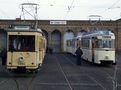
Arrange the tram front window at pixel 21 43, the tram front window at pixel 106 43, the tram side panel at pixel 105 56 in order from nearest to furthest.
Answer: the tram front window at pixel 21 43 < the tram side panel at pixel 105 56 < the tram front window at pixel 106 43

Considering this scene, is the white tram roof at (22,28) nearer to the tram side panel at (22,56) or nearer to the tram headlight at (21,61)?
the tram side panel at (22,56)

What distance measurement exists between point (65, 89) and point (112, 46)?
18185 mm

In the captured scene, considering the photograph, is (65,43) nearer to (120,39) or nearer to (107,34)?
(120,39)

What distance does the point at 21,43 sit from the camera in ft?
86.8

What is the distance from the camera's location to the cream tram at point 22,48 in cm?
2605

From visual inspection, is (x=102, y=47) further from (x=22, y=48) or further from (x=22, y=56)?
(x=22, y=56)

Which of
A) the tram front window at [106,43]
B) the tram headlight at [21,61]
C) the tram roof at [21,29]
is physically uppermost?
the tram roof at [21,29]

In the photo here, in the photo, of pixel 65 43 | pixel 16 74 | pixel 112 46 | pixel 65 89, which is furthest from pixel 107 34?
pixel 65 43

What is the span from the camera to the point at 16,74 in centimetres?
2845

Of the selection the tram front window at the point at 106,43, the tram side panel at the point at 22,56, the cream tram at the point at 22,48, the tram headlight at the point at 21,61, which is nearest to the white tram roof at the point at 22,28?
the cream tram at the point at 22,48

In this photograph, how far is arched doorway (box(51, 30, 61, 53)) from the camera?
86.9 meters

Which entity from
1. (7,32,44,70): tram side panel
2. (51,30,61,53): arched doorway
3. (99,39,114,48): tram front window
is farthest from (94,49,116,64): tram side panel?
(51,30,61,53): arched doorway

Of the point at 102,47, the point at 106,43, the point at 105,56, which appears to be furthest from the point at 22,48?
the point at 106,43

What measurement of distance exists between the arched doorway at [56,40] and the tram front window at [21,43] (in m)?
59.9
